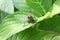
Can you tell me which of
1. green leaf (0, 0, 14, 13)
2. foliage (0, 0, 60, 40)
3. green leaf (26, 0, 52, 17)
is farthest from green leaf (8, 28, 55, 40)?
green leaf (0, 0, 14, 13)

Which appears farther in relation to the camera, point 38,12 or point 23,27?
point 38,12

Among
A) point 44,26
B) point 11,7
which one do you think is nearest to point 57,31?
point 44,26

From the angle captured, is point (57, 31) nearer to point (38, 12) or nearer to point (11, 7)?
point (38, 12)

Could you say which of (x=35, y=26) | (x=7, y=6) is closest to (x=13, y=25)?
(x=35, y=26)

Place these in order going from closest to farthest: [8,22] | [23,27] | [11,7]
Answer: [23,27] → [8,22] → [11,7]

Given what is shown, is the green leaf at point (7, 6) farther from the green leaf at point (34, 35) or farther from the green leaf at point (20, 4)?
the green leaf at point (34, 35)

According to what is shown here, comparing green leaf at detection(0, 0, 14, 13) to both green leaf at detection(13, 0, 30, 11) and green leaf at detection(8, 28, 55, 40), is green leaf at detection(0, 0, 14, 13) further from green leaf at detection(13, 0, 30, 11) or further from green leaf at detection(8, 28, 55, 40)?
green leaf at detection(8, 28, 55, 40)

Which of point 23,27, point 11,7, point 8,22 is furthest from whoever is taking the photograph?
point 11,7

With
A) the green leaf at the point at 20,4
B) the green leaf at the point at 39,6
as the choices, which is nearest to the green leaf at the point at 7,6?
the green leaf at the point at 20,4
